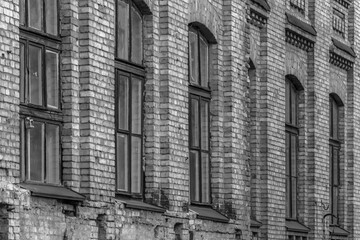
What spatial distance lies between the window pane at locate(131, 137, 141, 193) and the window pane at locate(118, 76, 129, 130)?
0.34m

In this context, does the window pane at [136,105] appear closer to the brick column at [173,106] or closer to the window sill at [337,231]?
the brick column at [173,106]

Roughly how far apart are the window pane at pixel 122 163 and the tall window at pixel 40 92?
69.6 inches

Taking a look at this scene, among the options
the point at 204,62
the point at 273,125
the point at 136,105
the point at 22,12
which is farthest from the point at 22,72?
the point at 273,125

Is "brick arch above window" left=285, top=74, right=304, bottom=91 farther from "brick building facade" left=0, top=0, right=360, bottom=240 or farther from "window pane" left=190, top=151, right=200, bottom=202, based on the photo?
"window pane" left=190, top=151, right=200, bottom=202

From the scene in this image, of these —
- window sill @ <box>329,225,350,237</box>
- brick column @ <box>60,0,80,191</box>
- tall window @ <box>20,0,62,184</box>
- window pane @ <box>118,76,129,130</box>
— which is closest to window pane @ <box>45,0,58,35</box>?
tall window @ <box>20,0,62,184</box>

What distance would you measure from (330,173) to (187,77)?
8809 millimetres

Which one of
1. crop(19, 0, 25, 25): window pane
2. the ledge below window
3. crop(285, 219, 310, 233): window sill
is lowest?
the ledge below window

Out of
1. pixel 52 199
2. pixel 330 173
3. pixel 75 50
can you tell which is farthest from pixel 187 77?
pixel 330 173

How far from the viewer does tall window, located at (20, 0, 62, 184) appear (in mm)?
15141

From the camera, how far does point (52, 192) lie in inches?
595

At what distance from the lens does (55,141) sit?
51.9 feet

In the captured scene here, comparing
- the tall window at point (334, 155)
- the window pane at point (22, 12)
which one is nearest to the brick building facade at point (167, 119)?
the window pane at point (22, 12)

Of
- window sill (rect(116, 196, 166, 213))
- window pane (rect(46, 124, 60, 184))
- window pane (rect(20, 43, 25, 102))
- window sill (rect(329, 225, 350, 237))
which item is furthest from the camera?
window sill (rect(329, 225, 350, 237))

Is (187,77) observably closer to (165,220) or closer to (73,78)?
(165,220)
